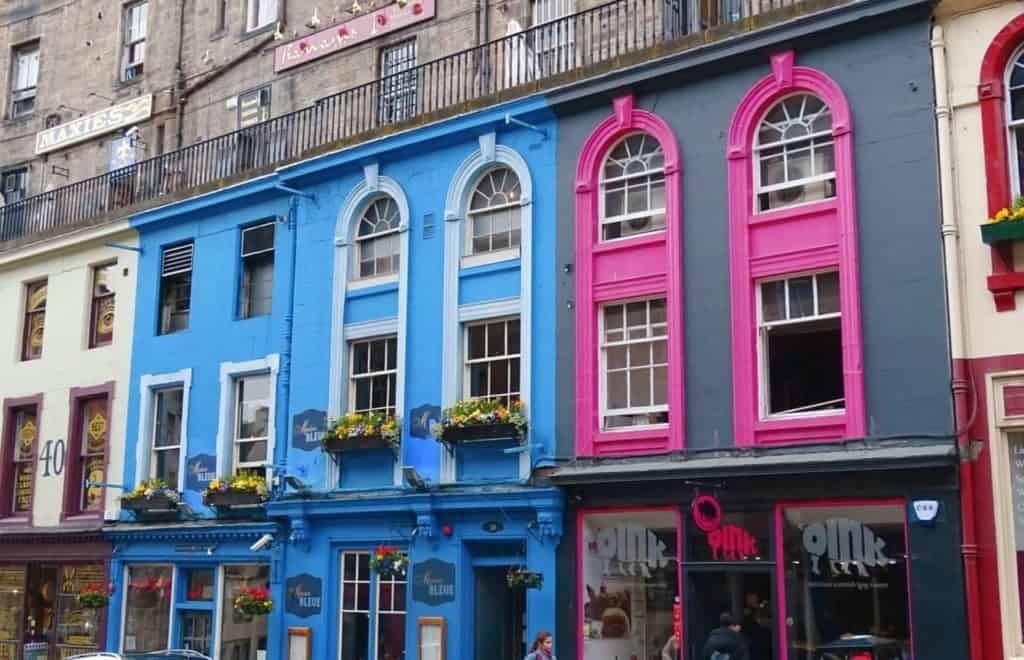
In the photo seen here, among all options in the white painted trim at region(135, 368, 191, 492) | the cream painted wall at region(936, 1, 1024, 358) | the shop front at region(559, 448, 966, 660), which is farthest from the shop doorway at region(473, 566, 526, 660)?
the cream painted wall at region(936, 1, 1024, 358)

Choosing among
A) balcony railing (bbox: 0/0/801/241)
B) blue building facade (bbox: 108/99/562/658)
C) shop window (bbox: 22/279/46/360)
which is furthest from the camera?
shop window (bbox: 22/279/46/360)

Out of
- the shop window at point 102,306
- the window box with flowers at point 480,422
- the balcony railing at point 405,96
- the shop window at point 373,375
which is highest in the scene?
the balcony railing at point 405,96

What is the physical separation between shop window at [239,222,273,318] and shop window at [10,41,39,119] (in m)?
12.2

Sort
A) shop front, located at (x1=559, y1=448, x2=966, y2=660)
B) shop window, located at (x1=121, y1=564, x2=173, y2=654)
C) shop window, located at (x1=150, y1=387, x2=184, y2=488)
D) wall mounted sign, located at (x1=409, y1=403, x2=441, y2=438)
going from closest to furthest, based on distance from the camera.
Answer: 1. shop front, located at (x1=559, y1=448, x2=966, y2=660)
2. wall mounted sign, located at (x1=409, y1=403, x2=441, y2=438)
3. shop window, located at (x1=121, y1=564, x2=173, y2=654)
4. shop window, located at (x1=150, y1=387, x2=184, y2=488)

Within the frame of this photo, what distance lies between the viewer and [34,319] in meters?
27.8

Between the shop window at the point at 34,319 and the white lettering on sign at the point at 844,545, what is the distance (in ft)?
57.9

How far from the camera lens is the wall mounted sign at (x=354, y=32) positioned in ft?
83.0

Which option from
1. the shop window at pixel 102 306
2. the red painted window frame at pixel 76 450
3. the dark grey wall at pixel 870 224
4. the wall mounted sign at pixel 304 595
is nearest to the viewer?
the dark grey wall at pixel 870 224

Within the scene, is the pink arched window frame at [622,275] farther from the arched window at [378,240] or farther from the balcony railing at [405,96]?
the arched window at [378,240]

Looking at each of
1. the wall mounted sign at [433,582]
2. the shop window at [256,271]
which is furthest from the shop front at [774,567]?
the shop window at [256,271]

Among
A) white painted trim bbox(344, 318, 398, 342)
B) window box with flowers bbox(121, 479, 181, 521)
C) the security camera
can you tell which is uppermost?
white painted trim bbox(344, 318, 398, 342)

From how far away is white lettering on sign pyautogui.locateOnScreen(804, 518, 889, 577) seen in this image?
1562 centimetres

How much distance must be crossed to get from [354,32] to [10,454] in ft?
36.5

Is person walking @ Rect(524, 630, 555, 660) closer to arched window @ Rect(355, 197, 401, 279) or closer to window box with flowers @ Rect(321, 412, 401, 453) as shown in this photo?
window box with flowers @ Rect(321, 412, 401, 453)
